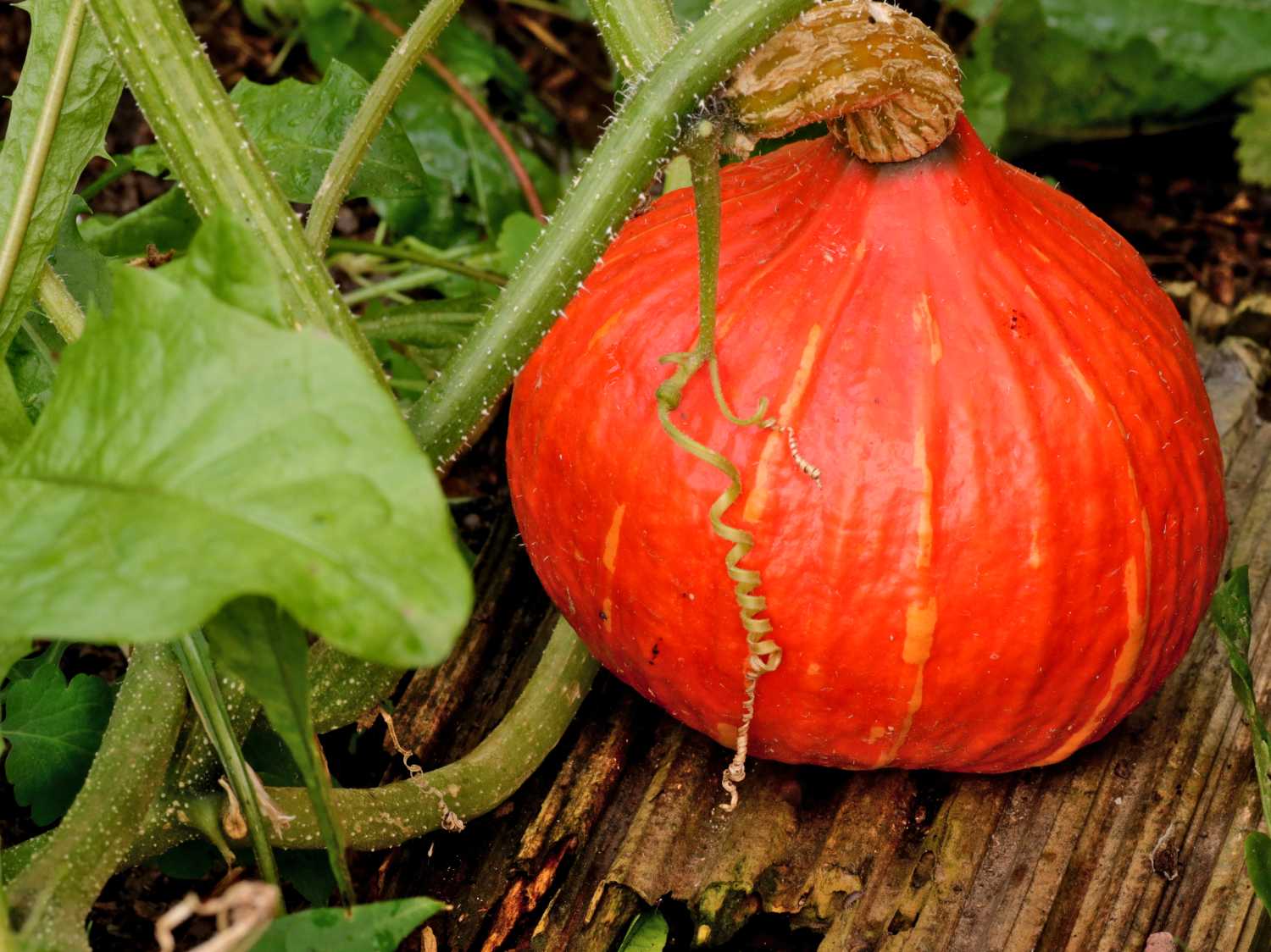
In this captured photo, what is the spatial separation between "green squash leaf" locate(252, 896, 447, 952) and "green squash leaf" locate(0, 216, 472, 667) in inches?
10.5

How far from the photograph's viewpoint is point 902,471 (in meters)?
1.30

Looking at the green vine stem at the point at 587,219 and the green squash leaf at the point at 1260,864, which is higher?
the green vine stem at the point at 587,219

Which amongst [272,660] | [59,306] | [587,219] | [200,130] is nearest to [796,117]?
[587,219]

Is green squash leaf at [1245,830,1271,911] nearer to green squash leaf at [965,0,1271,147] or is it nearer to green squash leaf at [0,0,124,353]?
green squash leaf at [0,0,124,353]

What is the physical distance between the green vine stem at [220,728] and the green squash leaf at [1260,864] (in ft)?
2.60

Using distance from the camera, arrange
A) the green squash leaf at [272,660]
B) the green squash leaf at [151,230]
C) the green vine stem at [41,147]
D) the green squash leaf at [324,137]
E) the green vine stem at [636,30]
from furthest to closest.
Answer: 1. the green squash leaf at [151,230]
2. the green squash leaf at [324,137]
3. the green vine stem at [636,30]
4. the green vine stem at [41,147]
5. the green squash leaf at [272,660]

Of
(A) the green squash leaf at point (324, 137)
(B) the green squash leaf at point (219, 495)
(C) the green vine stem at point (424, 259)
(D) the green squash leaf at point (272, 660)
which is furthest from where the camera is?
(C) the green vine stem at point (424, 259)

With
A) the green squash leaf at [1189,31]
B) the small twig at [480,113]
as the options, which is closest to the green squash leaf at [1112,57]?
the green squash leaf at [1189,31]

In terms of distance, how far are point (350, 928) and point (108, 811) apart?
11.2 inches

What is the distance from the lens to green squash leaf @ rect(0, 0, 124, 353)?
51.2 inches

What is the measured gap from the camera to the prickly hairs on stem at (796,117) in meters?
A: 1.18

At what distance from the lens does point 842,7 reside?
127 cm

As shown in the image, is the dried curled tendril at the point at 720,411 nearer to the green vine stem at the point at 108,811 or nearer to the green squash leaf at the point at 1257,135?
the green vine stem at the point at 108,811

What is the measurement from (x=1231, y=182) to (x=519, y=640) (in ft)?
5.12
